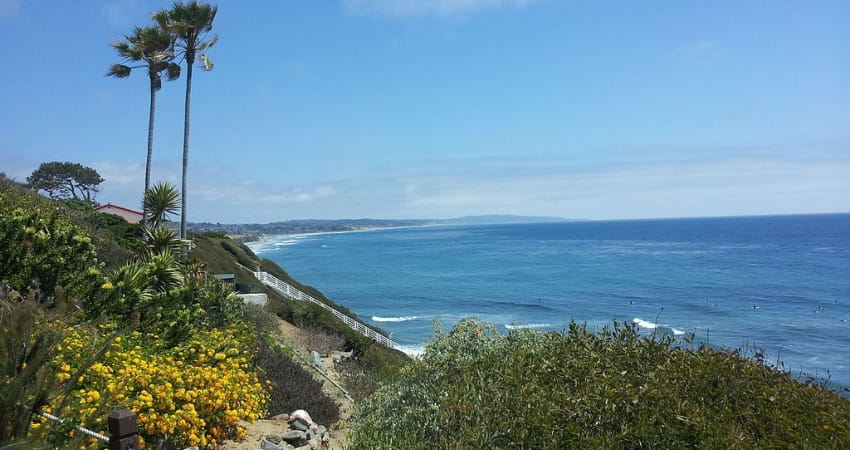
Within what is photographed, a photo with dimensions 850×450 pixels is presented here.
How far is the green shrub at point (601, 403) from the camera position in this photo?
15.7 feet

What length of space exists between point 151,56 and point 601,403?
22979 millimetres

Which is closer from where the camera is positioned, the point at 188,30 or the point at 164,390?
the point at 164,390

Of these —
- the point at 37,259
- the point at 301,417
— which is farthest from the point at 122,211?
the point at 301,417

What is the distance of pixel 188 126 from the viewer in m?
23.6

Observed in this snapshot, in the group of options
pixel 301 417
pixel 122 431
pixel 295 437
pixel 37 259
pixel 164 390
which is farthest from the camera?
pixel 37 259

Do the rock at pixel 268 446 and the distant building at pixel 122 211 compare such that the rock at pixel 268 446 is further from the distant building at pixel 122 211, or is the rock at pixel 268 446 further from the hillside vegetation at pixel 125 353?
the distant building at pixel 122 211

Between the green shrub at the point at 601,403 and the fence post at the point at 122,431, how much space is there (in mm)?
1932

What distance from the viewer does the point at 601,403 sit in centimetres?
505

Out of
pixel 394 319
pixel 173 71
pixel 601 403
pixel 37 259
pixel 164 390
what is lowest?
pixel 394 319

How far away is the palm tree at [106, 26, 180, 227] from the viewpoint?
2295 centimetres

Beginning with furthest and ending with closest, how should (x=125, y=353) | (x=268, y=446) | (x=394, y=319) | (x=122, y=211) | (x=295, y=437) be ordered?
1. (x=394, y=319)
2. (x=122, y=211)
3. (x=295, y=437)
4. (x=125, y=353)
5. (x=268, y=446)

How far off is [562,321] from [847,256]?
218ft

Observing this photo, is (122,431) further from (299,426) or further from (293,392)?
(293,392)

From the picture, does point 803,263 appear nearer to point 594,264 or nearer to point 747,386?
point 594,264
